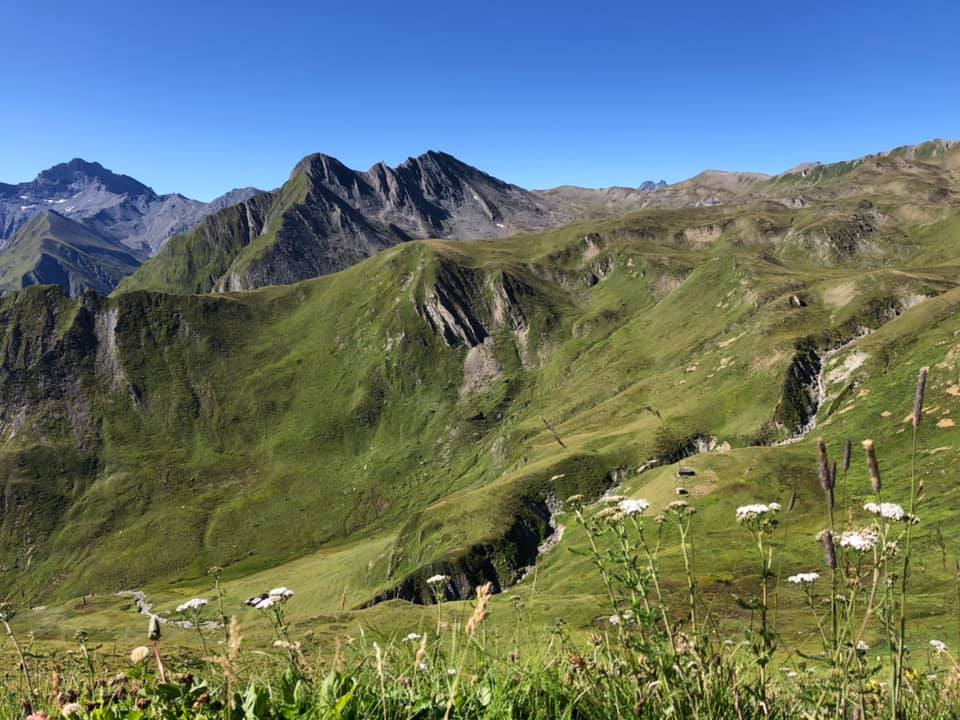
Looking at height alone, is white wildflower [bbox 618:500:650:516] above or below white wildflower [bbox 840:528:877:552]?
above

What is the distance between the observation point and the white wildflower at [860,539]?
4.94 meters

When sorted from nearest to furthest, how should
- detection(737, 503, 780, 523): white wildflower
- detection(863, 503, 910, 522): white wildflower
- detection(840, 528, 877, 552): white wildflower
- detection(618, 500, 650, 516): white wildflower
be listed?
1. detection(863, 503, 910, 522): white wildflower
2. detection(840, 528, 877, 552): white wildflower
3. detection(737, 503, 780, 523): white wildflower
4. detection(618, 500, 650, 516): white wildflower

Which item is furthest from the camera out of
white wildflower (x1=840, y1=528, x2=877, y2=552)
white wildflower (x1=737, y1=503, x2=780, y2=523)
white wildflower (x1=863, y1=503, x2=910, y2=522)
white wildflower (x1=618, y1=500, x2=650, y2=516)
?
white wildflower (x1=618, y1=500, x2=650, y2=516)

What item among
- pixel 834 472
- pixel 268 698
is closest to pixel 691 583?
pixel 834 472

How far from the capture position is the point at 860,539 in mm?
5078

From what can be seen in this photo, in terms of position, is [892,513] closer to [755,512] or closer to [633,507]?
[755,512]

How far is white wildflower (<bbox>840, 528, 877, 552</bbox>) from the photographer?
16.2ft

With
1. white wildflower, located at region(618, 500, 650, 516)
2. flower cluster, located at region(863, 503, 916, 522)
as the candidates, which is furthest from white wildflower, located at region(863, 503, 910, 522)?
white wildflower, located at region(618, 500, 650, 516)

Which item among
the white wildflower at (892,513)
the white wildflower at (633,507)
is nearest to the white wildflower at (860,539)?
the white wildflower at (892,513)

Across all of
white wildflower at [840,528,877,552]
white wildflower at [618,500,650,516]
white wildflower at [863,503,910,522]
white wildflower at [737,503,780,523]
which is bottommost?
white wildflower at [840,528,877,552]

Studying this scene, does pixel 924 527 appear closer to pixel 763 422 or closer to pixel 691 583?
pixel 763 422

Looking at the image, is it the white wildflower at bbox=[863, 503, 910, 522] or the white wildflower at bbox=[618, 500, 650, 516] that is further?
the white wildflower at bbox=[618, 500, 650, 516]

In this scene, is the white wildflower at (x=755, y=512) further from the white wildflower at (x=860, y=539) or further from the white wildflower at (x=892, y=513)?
the white wildflower at (x=892, y=513)

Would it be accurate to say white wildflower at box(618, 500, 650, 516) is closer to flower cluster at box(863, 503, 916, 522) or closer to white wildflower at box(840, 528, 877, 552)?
white wildflower at box(840, 528, 877, 552)
